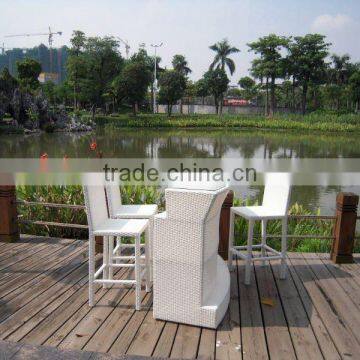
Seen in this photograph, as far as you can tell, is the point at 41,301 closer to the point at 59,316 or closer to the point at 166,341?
the point at 59,316

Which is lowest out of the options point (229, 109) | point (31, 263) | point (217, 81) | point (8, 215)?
point (31, 263)

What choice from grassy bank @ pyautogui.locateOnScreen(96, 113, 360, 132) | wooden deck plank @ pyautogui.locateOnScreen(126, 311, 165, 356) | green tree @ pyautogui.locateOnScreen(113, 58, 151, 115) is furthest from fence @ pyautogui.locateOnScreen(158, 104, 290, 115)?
wooden deck plank @ pyautogui.locateOnScreen(126, 311, 165, 356)

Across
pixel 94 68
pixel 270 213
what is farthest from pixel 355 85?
pixel 270 213

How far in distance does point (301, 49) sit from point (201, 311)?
44.1 metres

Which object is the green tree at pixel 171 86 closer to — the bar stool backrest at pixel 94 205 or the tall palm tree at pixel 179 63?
the tall palm tree at pixel 179 63

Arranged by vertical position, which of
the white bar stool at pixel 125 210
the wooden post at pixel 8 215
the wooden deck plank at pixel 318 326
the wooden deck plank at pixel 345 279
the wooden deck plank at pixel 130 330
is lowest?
the wooden deck plank at pixel 345 279

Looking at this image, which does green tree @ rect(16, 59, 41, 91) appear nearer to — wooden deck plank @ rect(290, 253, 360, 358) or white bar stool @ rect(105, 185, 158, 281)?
white bar stool @ rect(105, 185, 158, 281)

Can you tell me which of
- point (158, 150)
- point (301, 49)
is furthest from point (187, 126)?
point (158, 150)

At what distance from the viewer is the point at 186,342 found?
7.66ft

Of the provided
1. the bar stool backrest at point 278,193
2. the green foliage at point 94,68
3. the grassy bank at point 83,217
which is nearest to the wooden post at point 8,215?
the grassy bank at point 83,217

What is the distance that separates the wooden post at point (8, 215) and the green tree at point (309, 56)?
41732mm

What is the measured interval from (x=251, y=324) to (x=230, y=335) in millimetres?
211

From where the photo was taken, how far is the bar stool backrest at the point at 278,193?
3305 mm

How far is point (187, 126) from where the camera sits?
3875 cm
